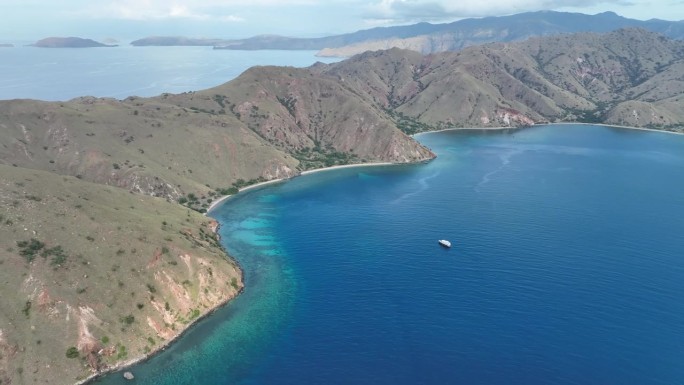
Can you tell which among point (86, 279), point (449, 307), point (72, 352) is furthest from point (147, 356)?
point (449, 307)

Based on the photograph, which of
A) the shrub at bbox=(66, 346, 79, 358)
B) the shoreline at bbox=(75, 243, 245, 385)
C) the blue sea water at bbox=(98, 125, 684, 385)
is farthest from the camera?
the shrub at bbox=(66, 346, 79, 358)

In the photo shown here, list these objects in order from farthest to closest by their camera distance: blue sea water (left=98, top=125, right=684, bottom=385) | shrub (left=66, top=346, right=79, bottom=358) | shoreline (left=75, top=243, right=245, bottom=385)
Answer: shrub (left=66, top=346, right=79, bottom=358) → shoreline (left=75, top=243, right=245, bottom=385) → blue sea water (left=98, top=125, right=684, bottom=385)

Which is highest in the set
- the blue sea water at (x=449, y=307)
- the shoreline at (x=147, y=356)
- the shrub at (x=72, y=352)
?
the blue sea water at (x=449, y=307)

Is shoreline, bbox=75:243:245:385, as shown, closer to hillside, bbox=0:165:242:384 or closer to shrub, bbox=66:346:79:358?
hillside, bbox=0:165:242:384

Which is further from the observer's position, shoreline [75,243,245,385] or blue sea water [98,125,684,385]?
shoreline [75,243,245,385]

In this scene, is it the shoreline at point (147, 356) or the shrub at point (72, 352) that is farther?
the shrub at point (72, 352)

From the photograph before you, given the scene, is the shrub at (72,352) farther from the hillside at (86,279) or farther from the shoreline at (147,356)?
the shoreline at (147,356)

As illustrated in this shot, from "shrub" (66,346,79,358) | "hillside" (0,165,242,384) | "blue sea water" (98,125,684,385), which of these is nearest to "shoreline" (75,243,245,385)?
"hillside" (0,165,242,384)

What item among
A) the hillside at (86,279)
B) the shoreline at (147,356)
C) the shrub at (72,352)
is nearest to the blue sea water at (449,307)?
the shoreline at (147,356)
